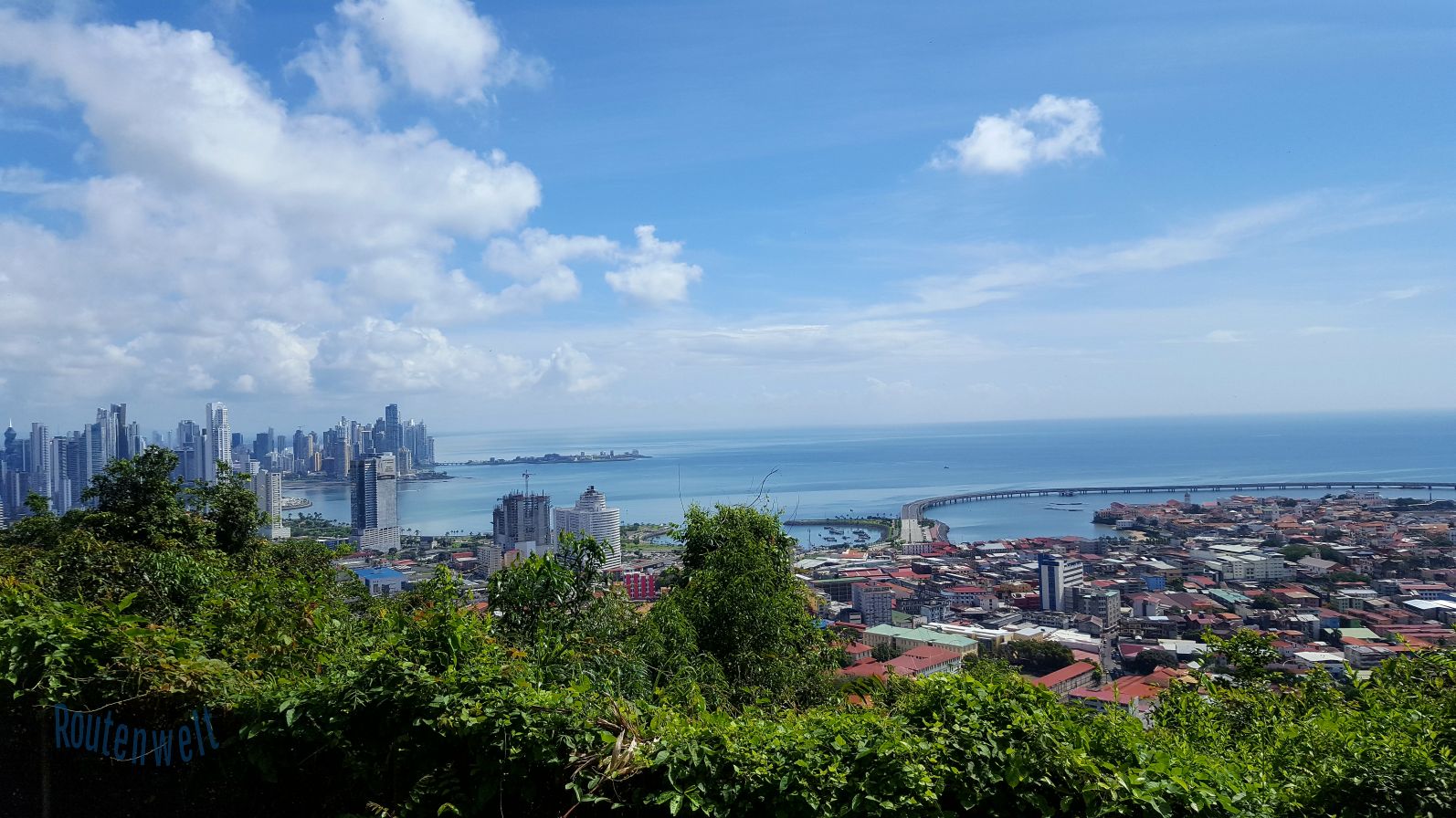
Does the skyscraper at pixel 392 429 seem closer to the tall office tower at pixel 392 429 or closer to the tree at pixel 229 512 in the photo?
the tall office tower at pixel 392 429

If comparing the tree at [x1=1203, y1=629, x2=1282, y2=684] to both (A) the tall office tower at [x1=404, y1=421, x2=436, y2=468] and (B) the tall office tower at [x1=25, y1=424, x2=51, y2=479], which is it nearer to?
(B) the tall office tower at [x1=25, y1=424, x2=51, y2=479]

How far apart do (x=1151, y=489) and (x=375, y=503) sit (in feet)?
189

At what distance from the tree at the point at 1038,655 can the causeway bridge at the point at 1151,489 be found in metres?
32.8

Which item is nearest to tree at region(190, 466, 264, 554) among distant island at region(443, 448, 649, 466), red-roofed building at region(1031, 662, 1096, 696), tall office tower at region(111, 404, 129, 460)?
red-roofed building at region(1031, 662, 1096, 696)

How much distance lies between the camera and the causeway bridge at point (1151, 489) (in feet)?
164

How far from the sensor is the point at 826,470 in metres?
95.6

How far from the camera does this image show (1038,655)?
11.5 metres

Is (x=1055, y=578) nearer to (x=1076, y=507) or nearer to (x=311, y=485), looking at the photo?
(x=1076, y=507)

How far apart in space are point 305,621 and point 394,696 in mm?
1226

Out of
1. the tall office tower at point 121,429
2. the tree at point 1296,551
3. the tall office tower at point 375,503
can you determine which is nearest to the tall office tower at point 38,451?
the tall office tower at point 121,429

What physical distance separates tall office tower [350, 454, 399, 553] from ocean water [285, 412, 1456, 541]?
606 centimetres

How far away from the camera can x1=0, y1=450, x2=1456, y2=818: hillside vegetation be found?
193 cm

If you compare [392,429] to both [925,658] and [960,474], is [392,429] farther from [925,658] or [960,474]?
[925,658]

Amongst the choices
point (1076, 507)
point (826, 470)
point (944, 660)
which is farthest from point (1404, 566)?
point (826, 470)
